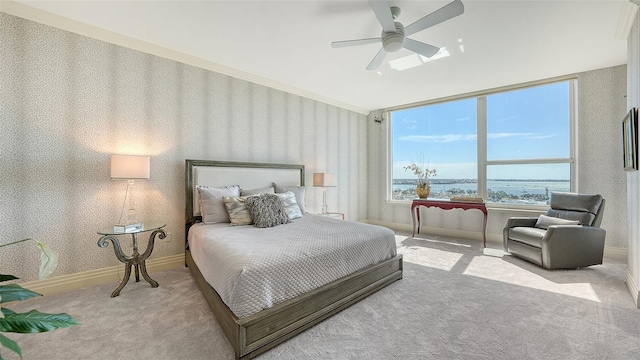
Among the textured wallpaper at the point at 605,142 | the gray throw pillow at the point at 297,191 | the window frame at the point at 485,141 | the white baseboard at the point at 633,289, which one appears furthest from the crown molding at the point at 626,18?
the gray throw pillow at the point at 297,191

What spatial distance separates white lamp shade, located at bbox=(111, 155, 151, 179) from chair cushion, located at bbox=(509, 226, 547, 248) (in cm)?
460

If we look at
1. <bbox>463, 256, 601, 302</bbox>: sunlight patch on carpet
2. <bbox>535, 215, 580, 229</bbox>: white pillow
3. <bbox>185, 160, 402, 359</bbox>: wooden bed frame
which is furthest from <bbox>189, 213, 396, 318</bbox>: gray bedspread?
<bbox>535, 215, 580, 229</bbox>: white pillow

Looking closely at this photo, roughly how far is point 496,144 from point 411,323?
391 centimetres

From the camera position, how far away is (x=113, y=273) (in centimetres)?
288

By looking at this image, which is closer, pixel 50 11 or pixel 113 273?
pixel 50 11

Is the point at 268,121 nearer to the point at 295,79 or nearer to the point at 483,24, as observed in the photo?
the point at 295,79

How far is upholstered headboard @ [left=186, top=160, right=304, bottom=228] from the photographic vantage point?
3.35 m

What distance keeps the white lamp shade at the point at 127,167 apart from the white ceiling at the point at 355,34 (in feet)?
4.58

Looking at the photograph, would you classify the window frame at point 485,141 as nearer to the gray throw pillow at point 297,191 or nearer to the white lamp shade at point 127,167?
the gray throw pillow at point 297,191

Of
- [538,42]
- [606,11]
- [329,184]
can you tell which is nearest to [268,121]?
[329,184]

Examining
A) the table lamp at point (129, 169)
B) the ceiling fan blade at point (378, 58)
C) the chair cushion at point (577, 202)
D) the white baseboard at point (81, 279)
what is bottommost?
the white baseboard at point (81, 279)

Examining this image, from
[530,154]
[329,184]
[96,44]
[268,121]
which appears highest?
[96,44]

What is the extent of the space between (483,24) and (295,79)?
253 centimetres

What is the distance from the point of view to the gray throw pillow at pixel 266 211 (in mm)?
2939
